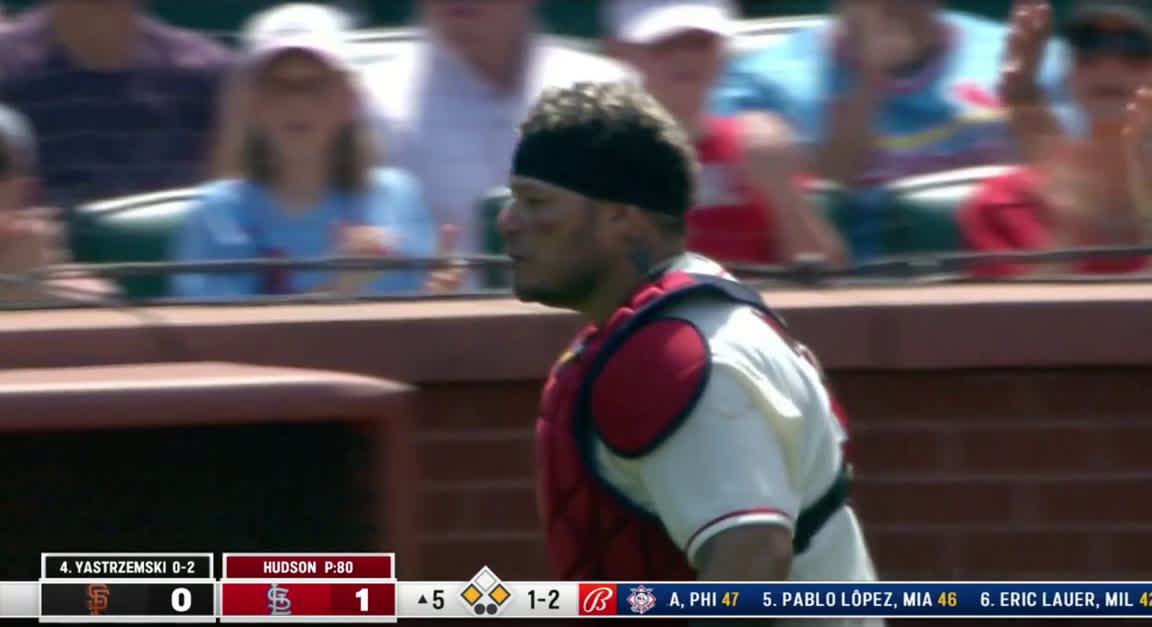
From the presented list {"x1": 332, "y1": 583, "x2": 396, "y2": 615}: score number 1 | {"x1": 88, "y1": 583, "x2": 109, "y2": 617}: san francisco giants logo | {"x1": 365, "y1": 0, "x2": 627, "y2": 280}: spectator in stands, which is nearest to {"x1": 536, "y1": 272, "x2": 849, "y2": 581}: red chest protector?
{"x1": 332, "y1": 583, "x2": 396, "y2": 615}: score number 1

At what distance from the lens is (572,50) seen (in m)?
4.55

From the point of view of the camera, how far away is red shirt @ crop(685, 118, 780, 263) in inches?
167

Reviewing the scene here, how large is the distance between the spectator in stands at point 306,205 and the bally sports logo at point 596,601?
147 centimetres

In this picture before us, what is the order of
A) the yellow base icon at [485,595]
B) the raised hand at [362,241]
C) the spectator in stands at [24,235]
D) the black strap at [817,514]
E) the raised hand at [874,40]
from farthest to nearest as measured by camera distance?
the raised hand at [874,40] < the raised hand at [362,241] < the spectator in stands at [24,235] < the yellow base icon at [485,595] < the black strap at [817,514]

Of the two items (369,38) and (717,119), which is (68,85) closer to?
(369,38)

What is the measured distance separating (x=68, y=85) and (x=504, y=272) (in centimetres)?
102

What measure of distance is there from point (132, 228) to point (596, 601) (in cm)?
180

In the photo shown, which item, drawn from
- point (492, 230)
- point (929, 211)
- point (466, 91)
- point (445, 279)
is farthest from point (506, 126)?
point (929, 211)

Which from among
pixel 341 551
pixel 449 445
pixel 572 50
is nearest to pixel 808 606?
pixel 341 551

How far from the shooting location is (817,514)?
2717 mm

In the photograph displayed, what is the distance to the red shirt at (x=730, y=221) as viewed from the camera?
4254mm

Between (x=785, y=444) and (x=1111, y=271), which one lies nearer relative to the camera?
(x=785, y=444)

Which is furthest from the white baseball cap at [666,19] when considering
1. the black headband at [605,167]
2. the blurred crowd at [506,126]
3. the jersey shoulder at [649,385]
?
the jersey shoulder at [649,385]
